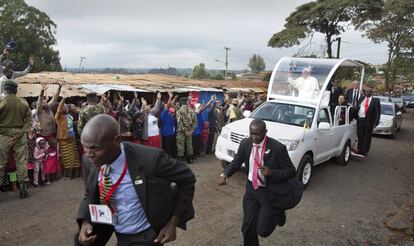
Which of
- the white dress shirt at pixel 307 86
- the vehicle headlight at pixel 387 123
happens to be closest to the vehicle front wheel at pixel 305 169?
the white dress shirt at pixel 307 86

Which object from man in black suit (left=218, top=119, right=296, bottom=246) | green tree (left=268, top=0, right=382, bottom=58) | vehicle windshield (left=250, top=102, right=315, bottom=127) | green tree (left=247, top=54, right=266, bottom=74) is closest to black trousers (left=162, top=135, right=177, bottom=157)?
vehicle windshield (left=250, top=102, right=315, bottom=127)

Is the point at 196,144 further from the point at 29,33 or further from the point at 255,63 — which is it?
the point at 255,63

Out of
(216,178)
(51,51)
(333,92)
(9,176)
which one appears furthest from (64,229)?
(51,51)

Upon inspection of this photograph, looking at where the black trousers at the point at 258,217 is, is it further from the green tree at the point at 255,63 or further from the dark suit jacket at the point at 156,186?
the green tree at the point at 255,63

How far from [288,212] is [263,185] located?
2.39 m

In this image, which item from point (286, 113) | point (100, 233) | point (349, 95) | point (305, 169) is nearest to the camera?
point (100, 233)

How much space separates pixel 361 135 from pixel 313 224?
5720 millimetres

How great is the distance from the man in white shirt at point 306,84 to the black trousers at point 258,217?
5.22 m

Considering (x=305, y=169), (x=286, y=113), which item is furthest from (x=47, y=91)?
(x=305, y=169)

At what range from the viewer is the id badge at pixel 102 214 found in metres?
2.32

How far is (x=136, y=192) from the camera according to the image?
2.25 metres

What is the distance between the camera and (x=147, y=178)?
225 cm

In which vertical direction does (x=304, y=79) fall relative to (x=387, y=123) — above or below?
above

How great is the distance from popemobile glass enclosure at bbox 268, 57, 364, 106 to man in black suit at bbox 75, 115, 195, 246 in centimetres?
654
